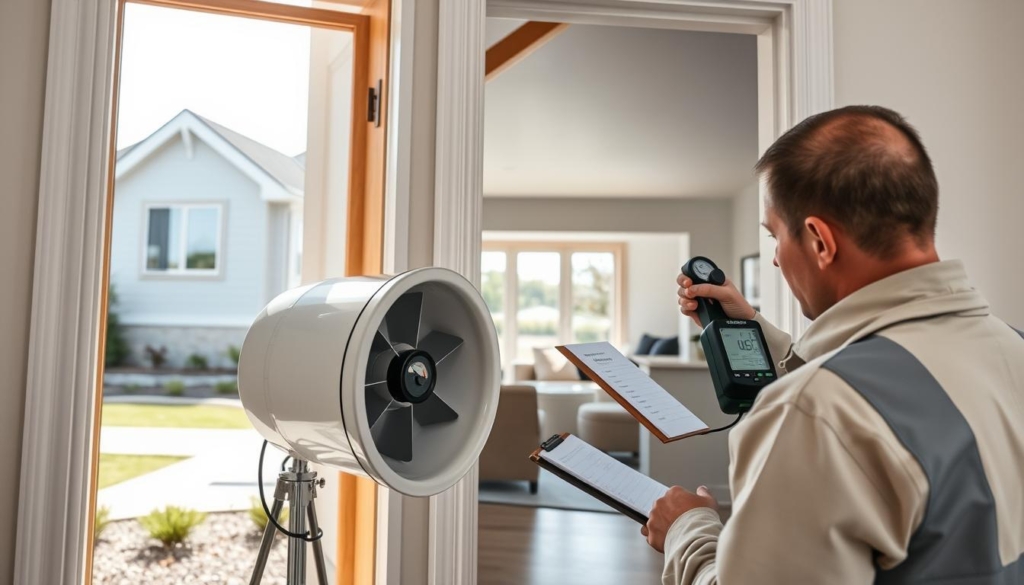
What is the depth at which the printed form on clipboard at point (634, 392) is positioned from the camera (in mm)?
1165

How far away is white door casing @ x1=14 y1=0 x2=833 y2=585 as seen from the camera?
1.73 meters

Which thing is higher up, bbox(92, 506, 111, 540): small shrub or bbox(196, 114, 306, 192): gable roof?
bbox(196, 114, 306, 192): gable roof

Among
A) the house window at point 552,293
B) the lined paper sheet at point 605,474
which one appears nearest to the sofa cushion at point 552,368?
the house window at point 552,293

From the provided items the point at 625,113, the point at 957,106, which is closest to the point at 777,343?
the point at 957,106

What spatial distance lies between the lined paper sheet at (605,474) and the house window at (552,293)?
8.91 m

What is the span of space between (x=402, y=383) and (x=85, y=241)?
1.12 meters

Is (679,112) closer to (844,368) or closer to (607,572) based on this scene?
(607,572)

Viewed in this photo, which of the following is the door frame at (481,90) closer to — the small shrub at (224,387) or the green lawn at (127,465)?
the green lawn at (127,465)

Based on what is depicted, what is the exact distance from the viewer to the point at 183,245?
30.4 ft

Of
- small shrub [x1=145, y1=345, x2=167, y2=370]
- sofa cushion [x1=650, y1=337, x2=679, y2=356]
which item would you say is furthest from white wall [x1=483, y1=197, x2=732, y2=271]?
small shrub [x1=145, y1=345, x2=167, y2=370]

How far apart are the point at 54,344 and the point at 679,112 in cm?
452

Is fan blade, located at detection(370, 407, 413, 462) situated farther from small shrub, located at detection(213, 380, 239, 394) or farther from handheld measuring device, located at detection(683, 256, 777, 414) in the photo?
small shrub, located at detection(213, 380, 239, 394)

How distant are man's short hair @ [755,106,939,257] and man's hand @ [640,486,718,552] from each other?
1.34ft

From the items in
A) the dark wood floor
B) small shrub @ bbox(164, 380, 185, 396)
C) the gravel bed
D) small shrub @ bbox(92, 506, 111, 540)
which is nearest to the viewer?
the gravel bed
